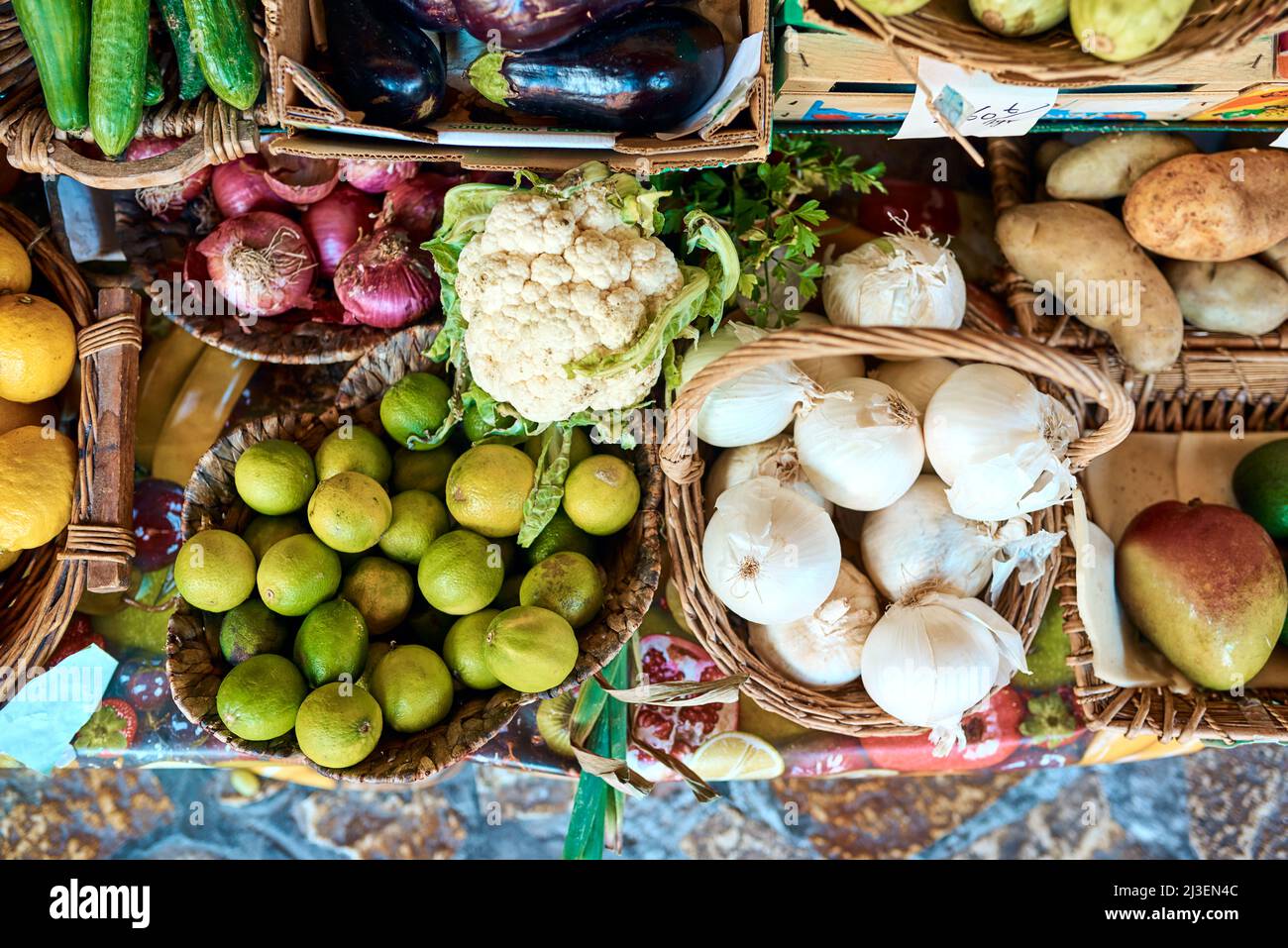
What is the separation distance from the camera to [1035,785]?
70.5 inches

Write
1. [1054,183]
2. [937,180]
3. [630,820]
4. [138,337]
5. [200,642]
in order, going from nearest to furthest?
[200,642], [138,337], [1054,183], [937,180], [630,820]

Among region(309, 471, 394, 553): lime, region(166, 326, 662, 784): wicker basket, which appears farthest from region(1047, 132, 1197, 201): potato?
region(309, 471, 394, 553): lime

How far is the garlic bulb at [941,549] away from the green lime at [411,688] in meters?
0.63

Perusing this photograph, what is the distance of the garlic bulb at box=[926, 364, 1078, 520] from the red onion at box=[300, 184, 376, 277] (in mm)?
900

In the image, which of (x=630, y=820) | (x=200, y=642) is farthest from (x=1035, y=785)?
(x=200, y=642)

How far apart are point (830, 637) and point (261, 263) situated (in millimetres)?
980

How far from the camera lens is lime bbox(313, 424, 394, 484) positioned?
115cm

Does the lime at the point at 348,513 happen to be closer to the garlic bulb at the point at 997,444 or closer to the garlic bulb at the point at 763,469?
the garlic bulb at the point at 763,469

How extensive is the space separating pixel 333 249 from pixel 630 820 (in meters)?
1.29

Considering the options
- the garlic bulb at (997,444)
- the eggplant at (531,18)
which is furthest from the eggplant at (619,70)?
the garlic bulb at (997,444)

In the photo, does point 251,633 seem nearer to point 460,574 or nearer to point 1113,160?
point 460,574

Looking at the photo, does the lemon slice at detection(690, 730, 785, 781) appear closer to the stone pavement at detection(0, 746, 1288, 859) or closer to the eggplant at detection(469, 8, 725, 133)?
the stone pavement at detection(0, 746, 1288, 859)
